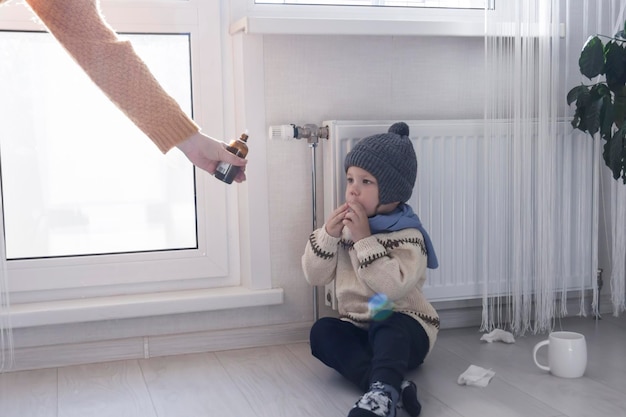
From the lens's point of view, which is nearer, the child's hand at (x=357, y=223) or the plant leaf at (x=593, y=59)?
the child's hand at (x=357, y=223)

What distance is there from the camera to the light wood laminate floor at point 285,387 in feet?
5.86

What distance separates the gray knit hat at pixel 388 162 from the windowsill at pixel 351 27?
341 mm

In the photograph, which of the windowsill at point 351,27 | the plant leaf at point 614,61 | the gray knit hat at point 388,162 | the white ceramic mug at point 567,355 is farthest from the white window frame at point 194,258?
the plant leaf at point 614,61

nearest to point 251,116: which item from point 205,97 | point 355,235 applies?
point 205,97

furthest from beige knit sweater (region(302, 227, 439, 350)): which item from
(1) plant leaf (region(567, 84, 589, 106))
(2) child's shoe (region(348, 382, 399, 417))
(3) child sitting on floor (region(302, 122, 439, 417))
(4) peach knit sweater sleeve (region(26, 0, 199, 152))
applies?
(4) peach knit sweater sleeve (region(26, 0, 199, 152))

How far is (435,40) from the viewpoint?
242cm

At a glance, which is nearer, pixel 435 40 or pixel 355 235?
pixel 355 235

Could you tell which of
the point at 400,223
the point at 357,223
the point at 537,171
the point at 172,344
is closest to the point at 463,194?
the point at 537,171

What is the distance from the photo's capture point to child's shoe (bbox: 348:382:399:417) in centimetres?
165

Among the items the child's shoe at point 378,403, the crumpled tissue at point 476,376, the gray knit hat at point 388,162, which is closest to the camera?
the child's shoe at point 378,403

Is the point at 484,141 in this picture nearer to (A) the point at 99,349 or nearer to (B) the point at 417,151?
(B) the point at 417,151

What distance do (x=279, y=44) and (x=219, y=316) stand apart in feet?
2.71

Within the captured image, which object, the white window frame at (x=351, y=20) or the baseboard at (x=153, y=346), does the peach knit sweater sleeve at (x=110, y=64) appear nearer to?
the white window frame at (x=351, y=20)

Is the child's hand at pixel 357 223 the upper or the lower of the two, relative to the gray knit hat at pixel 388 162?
lower
